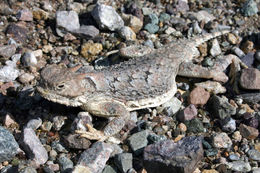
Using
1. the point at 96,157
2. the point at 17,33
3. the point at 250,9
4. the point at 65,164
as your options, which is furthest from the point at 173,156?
the point at 250,9

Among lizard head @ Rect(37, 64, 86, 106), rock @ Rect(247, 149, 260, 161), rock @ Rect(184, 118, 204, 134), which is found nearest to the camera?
lizard head @ Rect(37, 64, 86, 106)

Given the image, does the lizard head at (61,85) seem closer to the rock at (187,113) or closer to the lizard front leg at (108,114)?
the lizard front leg at (108,114)

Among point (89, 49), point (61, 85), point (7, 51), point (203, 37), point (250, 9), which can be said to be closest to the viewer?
point (61, 85)

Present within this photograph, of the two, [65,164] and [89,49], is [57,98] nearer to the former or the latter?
[65,164]

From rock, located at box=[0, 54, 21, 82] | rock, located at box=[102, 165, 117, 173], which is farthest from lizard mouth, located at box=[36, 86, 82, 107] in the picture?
rock, located at box=[0, 54, 21, 82]

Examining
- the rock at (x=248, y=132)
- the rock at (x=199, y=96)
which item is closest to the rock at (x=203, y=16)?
the rock at (x=199, y=96)

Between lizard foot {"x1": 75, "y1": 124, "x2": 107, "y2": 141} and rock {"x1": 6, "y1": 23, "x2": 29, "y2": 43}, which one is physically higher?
rock {"x1": 6, "y1": 23, "x2": 29, "y2": 43}

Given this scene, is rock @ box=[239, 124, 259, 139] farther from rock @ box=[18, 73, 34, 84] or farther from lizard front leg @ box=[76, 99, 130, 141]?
rock @ box=[18, 73, 34, 84]
